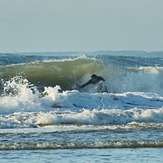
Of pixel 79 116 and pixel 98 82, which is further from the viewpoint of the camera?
pixel 98 82

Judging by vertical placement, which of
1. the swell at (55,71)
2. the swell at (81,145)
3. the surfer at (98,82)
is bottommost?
the swell at (81,145)

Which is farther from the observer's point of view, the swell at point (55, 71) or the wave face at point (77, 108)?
the swell at point (55, 71)

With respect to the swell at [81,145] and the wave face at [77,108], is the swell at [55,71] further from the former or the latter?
the swell at [81,145]

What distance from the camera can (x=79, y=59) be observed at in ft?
126

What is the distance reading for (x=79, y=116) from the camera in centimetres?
2317

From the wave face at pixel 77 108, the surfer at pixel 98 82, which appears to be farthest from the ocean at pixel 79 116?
the surfer at pixel 98 82

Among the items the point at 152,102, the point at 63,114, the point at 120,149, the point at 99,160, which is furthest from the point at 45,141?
the point at 152,102

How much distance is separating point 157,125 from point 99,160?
6.52 metres

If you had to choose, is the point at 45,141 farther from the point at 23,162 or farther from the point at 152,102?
the point at 152,102

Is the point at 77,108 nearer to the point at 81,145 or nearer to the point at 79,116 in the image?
the point at 79,116

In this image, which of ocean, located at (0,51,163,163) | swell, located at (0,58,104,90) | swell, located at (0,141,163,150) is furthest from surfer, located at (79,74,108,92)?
swell, located at (0,141,163,150)

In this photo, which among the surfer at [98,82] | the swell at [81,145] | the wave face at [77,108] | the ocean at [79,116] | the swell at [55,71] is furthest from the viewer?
the swell at [55,71]

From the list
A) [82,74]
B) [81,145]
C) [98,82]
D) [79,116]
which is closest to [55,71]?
[82,74]

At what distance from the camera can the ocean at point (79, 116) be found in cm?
1628
